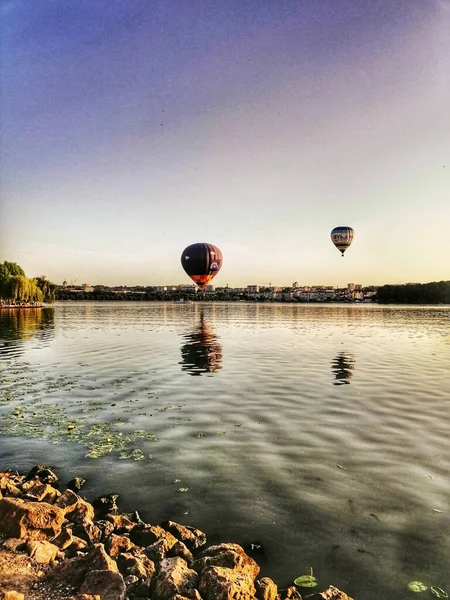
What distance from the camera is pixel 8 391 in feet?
56.0

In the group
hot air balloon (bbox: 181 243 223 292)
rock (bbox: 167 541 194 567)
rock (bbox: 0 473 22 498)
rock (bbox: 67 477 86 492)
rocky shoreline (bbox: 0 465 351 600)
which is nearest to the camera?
rocky shoreline (bbox: 0 465 351 600)

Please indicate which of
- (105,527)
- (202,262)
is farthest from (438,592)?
(202,262)

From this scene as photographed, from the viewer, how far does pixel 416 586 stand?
5.66 metres

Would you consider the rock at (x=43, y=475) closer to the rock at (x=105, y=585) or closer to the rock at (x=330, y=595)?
the rock at (x=105, y=585)

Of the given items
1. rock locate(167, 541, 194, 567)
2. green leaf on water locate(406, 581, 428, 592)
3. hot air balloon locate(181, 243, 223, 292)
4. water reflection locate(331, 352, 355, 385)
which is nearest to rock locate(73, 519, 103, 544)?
rock locate(167, 541, 194, 567)

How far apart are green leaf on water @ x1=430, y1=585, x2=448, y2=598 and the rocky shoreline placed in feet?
4.20

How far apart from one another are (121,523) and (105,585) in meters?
2.01

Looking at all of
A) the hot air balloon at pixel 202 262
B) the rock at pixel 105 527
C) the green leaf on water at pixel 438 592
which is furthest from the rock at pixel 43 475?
the hot air balloon at pixel 202 262

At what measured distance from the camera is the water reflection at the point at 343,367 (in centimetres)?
1997

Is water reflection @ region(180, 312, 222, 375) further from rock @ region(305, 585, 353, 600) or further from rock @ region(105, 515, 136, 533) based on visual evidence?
rock @ region(305, 585, 353, 600)

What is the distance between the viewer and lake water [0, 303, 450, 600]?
6582mm

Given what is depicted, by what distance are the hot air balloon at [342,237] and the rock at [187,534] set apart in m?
96.1

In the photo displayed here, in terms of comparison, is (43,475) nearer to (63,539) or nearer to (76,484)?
(76,484)

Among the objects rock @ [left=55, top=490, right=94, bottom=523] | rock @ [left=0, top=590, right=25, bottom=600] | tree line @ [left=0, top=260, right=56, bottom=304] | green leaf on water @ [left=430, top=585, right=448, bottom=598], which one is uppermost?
tree line @ [left=0, top=260, right=56, bottom=304]
